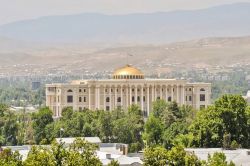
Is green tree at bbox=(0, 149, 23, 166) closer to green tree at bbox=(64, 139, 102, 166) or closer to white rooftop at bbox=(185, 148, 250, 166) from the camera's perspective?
green tree at bbox=(64, 139, 102, 166)

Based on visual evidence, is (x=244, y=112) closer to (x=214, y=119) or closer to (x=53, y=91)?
(x=214, y=119)

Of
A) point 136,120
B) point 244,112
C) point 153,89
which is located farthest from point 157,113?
point 244,112

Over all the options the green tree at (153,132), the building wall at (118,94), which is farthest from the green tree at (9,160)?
the building wall at (118,94)

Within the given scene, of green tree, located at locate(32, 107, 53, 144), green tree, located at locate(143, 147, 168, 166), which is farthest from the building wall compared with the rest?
green tree, located at locate(143, 147, 168, 166)

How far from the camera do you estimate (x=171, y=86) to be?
178750 millimetres

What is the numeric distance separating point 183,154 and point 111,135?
2531 inches

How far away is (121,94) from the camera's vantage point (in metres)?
178

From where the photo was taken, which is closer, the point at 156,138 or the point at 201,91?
the point at 156,138

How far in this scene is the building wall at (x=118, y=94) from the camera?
6983 inches

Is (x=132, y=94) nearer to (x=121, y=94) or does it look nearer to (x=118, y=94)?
(x=121, y=94)

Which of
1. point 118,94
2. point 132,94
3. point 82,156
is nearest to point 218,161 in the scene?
point 82,156

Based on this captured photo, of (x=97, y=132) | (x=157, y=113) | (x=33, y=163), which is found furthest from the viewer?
(x=157, y=113)

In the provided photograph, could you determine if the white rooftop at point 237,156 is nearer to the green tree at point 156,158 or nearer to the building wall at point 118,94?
the green tree at point 156,158

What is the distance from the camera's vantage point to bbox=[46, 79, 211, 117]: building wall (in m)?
177
